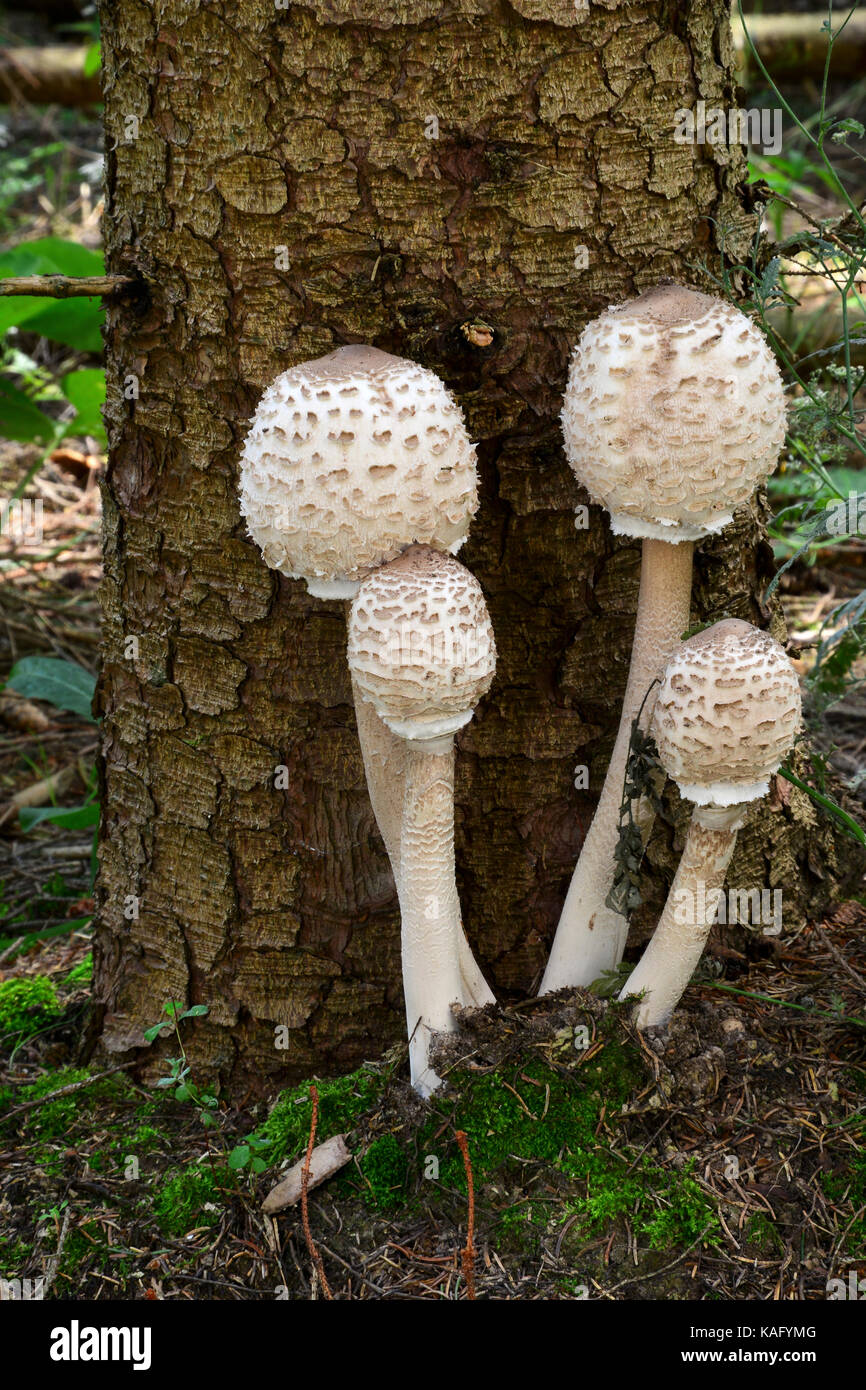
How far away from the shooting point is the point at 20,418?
19.8ft

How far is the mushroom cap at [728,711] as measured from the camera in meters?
2.51

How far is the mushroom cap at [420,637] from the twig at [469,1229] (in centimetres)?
108

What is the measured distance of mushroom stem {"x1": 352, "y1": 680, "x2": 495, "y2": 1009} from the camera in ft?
9.68

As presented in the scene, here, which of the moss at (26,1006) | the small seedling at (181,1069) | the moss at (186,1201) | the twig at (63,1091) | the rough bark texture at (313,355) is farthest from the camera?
the moss at (26,1006)

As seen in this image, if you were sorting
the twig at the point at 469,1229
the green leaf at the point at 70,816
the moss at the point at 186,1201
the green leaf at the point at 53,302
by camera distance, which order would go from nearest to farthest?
the twig at the point at 469,1229, the moss at the point at 186,1201, the green leaf at the point at 70,816, the green leaf at the point at 53,302

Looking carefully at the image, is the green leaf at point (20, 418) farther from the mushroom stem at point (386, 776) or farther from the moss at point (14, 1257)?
the moss at point (14, 1257)

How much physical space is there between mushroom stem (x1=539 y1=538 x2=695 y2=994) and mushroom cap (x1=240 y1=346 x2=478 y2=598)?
625 mm

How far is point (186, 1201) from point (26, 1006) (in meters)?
1.26

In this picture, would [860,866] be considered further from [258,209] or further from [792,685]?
[258,209]

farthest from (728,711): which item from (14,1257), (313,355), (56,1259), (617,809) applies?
(14,1257)

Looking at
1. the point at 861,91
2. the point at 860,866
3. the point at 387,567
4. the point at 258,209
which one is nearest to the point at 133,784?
the point at 387,567

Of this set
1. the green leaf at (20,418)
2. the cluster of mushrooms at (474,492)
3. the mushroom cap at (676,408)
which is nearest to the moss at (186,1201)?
the cluster of mushrooms at (474,492)

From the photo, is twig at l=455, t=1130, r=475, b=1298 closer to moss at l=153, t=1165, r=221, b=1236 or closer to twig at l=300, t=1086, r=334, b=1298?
twig at l=300, t=1086, r=334, b=1298

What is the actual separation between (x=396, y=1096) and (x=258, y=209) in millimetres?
2385
